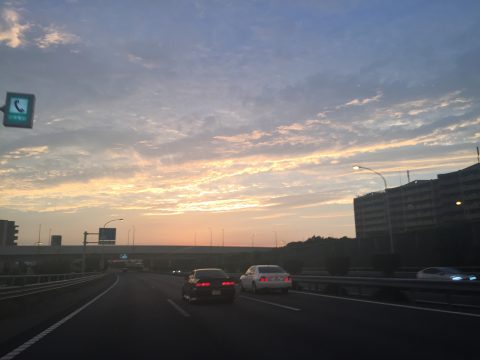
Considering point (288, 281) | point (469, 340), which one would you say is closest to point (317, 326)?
point (469, 340)

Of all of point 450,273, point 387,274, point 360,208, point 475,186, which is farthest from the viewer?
point 360,208

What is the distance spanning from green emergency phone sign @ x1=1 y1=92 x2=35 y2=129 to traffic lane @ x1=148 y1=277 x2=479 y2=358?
26.5 feet

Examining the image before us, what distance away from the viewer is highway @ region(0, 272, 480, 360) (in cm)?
843

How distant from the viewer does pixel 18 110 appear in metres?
13.7

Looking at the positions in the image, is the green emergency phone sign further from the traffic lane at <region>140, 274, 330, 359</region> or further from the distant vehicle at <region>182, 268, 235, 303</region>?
the distant vehicle at <region>182, 268, 235, 303</region>

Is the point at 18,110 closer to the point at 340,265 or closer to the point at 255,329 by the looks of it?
the point at 255,329

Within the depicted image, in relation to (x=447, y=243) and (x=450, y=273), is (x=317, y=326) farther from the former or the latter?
(x=447, y=243)

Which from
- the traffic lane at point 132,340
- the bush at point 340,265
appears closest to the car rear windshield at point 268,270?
the traffic lane at point 132,340

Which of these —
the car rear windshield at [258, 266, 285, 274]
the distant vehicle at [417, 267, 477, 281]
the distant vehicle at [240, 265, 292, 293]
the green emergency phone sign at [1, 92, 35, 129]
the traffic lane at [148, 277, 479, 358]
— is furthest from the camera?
the distant vehicle at [417, 267, 477, 281]

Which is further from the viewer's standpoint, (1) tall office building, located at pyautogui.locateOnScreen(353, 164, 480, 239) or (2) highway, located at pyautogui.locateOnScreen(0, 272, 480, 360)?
(1) tall office building, located at pyautogui.locateOnScreen(353, 164, 480, 239)

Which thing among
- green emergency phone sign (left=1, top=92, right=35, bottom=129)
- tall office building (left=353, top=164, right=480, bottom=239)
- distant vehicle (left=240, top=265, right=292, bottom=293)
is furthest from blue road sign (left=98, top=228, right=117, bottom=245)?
tall office building (left=353, top=164, right=480, bottom=239)

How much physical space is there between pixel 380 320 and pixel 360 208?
164374 millimetres

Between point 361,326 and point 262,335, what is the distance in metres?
2.70

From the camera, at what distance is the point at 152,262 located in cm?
17288
